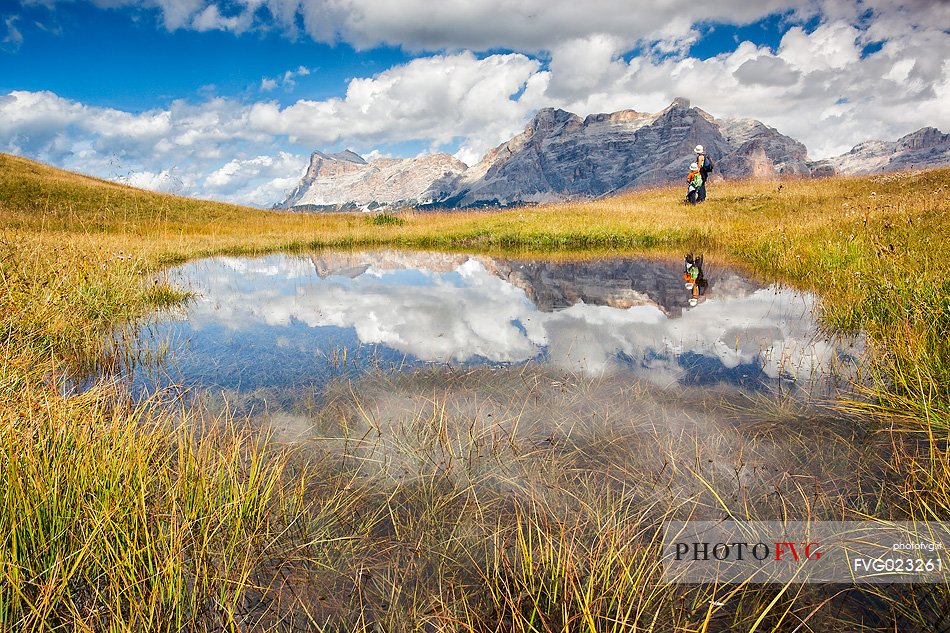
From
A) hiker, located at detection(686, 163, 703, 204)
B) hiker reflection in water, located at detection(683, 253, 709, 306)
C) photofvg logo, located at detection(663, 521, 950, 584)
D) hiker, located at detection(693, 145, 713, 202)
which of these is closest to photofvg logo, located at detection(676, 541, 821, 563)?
photofvg logo, located at detection(663, 521, 950, 584)

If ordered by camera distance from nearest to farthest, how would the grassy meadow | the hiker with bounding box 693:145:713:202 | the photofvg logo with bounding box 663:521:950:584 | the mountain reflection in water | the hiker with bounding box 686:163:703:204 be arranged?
1. the grassy meadow
2. the photofvg logo with bounding box 663:521:950:584
3. the mountain reflection in water
4. the hiker with bounding box 693:145:713:202
5. the hiker with bounding box 686:163:703:204

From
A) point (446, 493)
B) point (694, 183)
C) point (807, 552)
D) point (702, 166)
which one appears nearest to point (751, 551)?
point (807, 552)

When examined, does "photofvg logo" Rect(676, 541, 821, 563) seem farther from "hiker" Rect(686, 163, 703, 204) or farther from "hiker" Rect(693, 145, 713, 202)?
"hiker" Rect(686, 163, 703, 204)

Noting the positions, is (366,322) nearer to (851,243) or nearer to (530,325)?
(530,325)

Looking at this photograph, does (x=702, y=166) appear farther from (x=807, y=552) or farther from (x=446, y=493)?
(x=446, y=493)

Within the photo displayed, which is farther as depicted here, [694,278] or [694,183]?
[694,183]

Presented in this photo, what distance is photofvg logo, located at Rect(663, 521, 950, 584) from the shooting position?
2.33 metres

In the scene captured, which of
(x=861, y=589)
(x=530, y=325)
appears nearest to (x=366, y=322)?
(x=530, y=325)

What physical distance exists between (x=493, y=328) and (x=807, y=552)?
18.2ft

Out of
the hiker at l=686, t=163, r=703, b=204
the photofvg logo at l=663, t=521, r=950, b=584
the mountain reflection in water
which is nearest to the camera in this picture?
the photofvg logo at l=663, t=521, r=950, b=584

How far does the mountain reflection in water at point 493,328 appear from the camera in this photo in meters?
5.66

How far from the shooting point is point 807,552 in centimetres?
246

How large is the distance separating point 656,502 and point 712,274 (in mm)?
11172

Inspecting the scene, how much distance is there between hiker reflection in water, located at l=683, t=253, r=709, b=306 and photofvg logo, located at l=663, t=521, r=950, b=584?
6.96 metres
